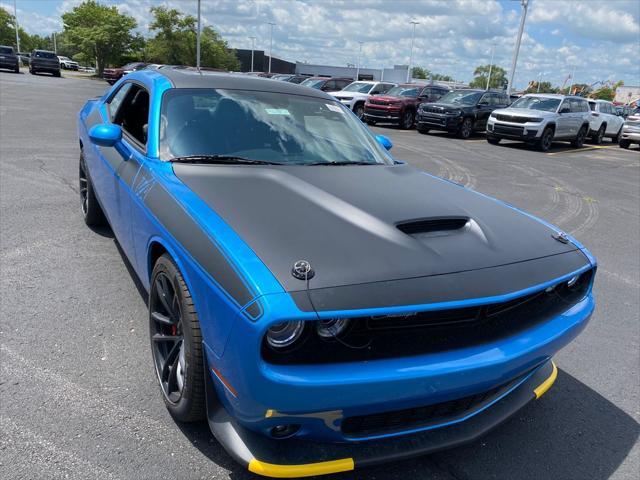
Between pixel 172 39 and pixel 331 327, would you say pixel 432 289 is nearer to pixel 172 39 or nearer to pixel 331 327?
pixel 331 327

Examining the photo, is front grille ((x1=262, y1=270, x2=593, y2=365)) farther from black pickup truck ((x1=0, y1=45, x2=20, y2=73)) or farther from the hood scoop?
black pickup truck ((x1=0, y1=45, x2=20, y2=73))

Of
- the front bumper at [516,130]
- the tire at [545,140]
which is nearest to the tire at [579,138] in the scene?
the tire at [545,140]

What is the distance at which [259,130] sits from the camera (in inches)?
131

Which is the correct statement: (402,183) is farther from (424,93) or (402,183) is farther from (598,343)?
(424,93)

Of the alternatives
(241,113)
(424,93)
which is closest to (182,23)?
(424,93)

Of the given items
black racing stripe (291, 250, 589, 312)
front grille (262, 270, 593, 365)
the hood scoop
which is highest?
the hood scoop

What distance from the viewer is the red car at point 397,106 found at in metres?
19.5

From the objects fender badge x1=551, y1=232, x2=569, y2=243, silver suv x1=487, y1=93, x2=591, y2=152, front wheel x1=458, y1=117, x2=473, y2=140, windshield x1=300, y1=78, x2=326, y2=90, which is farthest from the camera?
windshield x1=300, y1=78, x2=326, y2=90

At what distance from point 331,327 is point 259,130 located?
5.97 feet

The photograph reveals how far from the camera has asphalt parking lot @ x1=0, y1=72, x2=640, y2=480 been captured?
2246 mm

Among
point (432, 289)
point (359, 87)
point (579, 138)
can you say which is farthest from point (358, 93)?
point (432, 289)

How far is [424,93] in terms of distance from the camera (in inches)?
836

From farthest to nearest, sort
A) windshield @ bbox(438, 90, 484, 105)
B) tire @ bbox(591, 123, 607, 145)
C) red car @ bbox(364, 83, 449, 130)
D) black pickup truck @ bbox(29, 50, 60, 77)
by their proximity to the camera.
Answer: black pickup truck @ bbox(29, 50, 60, 77)
tire @ bbox(591, 123, 607, 145)
red car @ bbox(364, 83, 449, 130)
windshield @ bbox(438, 90, 484, 105)

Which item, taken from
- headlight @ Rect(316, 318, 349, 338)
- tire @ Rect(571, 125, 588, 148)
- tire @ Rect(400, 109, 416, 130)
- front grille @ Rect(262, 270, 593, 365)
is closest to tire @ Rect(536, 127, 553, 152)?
tire @ Rect(571, 125, 588, 148)
